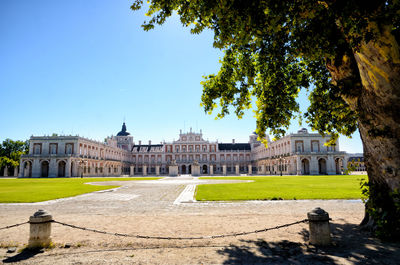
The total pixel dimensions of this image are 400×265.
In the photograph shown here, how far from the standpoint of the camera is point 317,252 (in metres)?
4.58

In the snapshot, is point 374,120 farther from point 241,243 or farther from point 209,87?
point 209,87

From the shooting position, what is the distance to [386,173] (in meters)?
5.23

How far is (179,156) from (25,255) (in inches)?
3348

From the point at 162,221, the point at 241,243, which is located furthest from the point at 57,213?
the point at 241,243

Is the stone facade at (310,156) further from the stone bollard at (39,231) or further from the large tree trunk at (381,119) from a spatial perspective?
the stone bollard at (39,231)

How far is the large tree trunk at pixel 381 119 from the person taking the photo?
4.79 metres

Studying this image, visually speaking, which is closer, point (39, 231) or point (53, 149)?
point (39, 231)

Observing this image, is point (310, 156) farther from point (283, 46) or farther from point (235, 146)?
point (283, 46)

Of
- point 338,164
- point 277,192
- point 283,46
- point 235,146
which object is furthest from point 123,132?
point 283,46

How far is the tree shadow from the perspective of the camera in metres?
4.34

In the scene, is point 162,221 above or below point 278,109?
below

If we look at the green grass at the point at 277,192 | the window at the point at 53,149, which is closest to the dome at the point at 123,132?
the window at the point at 53,149

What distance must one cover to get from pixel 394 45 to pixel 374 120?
5.11 ft

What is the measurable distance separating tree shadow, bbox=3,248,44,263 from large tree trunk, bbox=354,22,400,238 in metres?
6.79
